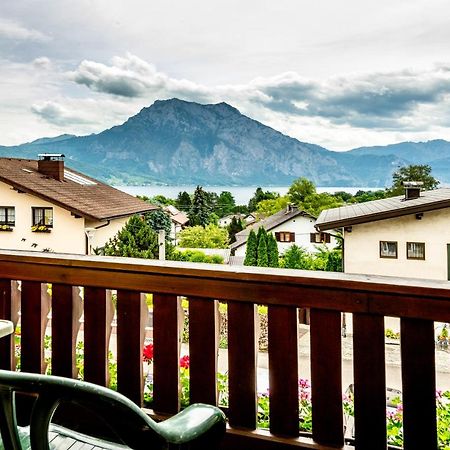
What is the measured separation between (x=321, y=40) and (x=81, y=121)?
62.5 inches

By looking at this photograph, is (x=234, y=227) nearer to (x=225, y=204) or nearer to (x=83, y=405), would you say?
(x=225, y=204)

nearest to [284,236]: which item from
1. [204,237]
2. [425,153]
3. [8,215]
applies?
[204,237]

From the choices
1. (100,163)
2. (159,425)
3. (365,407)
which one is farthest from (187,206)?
(159,425)

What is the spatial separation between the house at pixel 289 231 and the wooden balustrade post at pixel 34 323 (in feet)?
2.40

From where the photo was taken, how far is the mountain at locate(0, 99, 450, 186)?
98.8 inches

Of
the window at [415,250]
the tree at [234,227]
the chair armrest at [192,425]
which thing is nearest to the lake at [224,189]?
the tree at [234,227]

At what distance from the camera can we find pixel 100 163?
280 centimetres

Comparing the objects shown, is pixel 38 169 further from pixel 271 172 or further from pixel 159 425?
pixel 159 425

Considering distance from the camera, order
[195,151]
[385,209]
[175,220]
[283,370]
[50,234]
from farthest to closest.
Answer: [195,151]
[175,220]
[50,234]
[385,209]
[283,370]

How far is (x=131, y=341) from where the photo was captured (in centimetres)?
144

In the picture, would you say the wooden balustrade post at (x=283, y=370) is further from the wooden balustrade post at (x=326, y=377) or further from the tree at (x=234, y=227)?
the tree at (x=234, y=227)

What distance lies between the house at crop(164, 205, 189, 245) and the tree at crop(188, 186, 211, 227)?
0.11ft

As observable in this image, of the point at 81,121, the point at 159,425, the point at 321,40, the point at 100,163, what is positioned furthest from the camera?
the point at 81,121

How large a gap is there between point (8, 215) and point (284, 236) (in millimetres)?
1218
